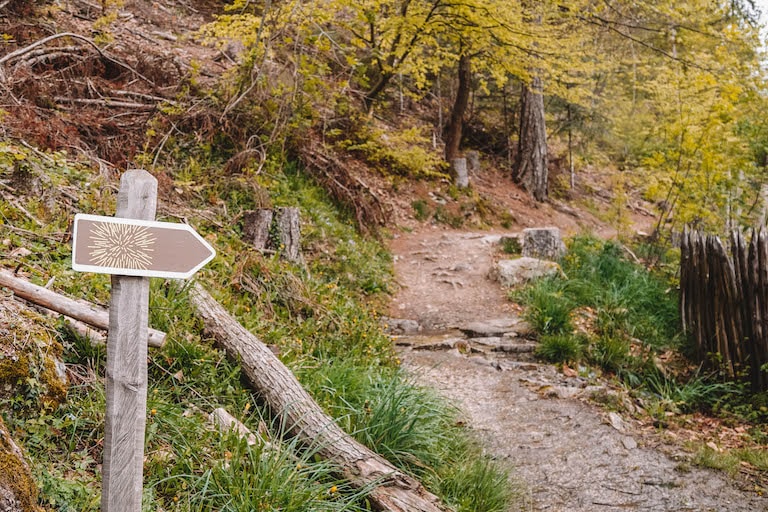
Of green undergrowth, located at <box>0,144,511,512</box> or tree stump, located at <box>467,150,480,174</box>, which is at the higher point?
tree stump, located at <box>467,150,480,174</box>

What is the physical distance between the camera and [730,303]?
585 centimetres

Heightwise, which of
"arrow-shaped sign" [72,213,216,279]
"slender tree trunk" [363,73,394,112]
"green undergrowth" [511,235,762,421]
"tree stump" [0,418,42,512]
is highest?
"slender tree trunk" [363,73,394,112]

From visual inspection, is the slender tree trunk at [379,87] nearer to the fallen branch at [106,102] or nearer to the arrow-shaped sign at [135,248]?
the fallen branch at [106,102]

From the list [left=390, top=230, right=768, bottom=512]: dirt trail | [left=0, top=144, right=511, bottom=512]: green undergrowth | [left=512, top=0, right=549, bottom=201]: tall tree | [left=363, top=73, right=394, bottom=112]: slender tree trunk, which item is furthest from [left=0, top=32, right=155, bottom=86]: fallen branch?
[left=512, top=0, right=549, bottom=201]: tall tree

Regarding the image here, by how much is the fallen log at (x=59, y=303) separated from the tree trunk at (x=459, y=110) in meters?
11.1

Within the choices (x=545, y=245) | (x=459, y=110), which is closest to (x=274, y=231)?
(x=545, y=245)

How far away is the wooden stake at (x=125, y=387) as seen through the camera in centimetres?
192

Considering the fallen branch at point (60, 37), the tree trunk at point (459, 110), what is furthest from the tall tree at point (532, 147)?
the fallen branch at point (60, 37)

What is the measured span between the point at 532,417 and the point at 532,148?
1065 centimetres

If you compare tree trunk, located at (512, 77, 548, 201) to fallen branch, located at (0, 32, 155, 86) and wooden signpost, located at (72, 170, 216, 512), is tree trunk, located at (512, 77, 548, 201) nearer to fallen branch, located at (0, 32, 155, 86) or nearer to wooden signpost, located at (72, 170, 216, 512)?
fallen branch, located at (0, 32, 155, 86)

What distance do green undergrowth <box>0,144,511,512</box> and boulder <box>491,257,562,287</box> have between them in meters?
3.02

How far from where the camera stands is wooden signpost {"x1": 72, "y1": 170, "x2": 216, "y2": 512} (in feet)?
6.22

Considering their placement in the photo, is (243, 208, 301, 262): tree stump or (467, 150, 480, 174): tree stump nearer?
(243, 208, 301, 262): tree stump

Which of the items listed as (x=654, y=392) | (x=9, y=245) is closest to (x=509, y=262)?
(x=654, y=392)
